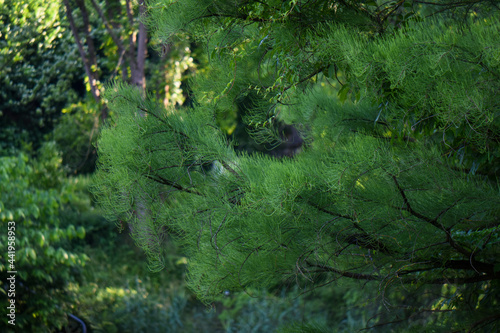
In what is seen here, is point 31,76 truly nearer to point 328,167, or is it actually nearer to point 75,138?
point 75,138

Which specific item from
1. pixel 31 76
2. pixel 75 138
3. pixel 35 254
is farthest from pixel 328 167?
pixel 31 76

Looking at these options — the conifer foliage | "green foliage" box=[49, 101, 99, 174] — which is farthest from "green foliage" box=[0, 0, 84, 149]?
the conifer foliage

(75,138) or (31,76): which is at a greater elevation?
(31,76)

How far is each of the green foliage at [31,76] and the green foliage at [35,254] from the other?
359 cm

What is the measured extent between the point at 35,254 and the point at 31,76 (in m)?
4.79

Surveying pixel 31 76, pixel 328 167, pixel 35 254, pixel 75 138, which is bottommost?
pixel 75 138

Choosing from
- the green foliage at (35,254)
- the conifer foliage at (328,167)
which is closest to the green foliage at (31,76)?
the green foliage at (35,254)

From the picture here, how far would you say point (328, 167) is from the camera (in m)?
1.90

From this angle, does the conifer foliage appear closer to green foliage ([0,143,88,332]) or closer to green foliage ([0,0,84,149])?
green foliage ([0,143,88,332])

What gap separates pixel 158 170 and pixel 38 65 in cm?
666

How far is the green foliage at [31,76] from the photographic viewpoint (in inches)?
288

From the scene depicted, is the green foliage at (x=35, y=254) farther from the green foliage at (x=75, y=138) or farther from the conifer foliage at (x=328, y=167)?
the green foliage at (x=75, y=138)

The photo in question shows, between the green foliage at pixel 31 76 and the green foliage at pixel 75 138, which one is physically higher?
the green foliage at pixel 31 76

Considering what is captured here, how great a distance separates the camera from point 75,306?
15.7 feet
